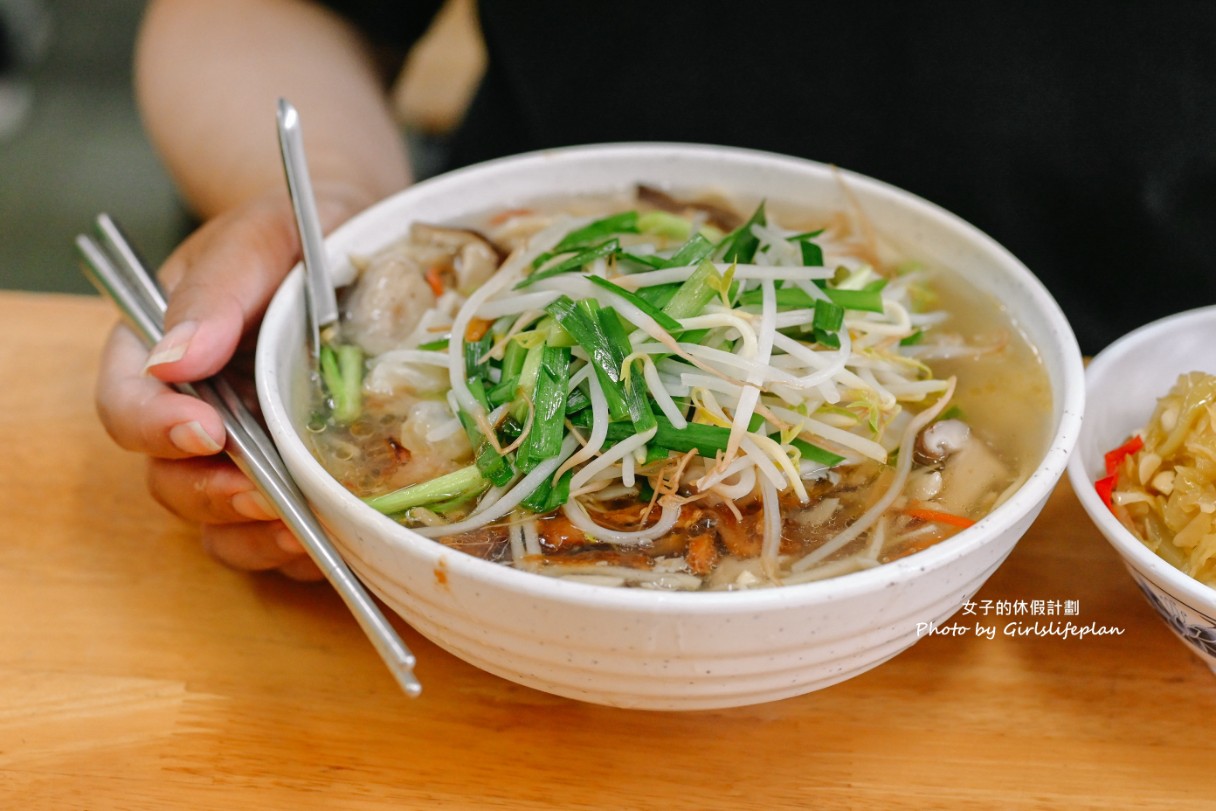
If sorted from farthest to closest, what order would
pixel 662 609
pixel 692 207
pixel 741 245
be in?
pixel 692 207
pixel 741 245
pixel 662 609

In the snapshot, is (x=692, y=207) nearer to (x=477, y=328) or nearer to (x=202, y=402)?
(x=477, y=328)

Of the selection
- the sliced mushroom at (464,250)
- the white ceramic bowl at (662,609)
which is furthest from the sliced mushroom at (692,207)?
the white ceramic bowl at (662,609)

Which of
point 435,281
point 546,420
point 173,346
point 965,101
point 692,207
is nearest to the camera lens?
point 546,420

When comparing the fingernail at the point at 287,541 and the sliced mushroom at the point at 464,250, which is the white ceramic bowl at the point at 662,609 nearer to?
the fingernail at the point at 287,541

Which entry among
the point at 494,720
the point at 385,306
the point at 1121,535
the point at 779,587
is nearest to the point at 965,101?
the point at 1121,535

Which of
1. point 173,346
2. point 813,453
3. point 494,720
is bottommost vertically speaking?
point 494,720

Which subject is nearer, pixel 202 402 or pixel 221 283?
pixel 202 402

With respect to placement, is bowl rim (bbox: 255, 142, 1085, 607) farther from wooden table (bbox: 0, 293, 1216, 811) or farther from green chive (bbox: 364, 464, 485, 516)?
wooden table (bbox: 0, 293, 1216, 811)
